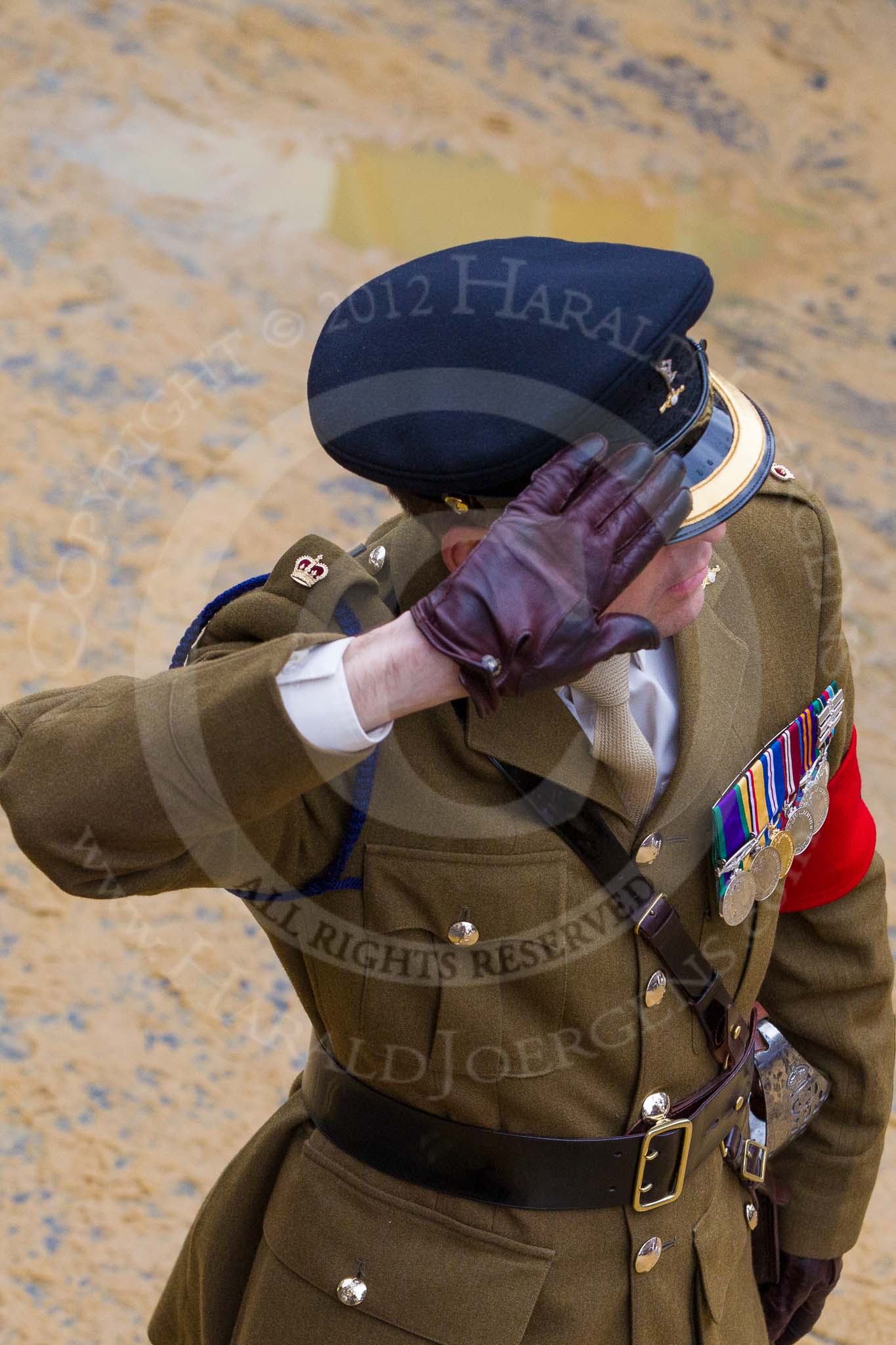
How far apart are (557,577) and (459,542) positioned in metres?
0.21

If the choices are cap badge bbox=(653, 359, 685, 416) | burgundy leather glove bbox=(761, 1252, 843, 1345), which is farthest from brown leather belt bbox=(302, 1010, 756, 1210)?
cap badge bbox=(653, 359, 685, 416)

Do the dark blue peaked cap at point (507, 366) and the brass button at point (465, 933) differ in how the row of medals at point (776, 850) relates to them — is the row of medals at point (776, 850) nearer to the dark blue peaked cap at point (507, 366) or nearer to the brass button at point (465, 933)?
the brass button at point (465, 933)

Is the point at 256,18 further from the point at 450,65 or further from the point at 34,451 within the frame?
the point at 34,451

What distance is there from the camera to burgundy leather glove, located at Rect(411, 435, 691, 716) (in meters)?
0.94

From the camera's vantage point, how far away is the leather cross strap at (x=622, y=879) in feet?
3.87

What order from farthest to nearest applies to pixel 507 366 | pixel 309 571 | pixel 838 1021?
pixel 838 1021
pixel 309 571
pixel 507 366

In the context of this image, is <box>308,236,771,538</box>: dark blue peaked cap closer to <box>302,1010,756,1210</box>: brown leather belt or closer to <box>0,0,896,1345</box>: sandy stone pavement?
<box>302,1010,756,1210</box>: brown leather belt

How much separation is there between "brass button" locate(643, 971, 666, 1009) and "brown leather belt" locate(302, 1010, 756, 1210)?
4.6 inches

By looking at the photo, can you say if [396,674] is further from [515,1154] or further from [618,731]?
[515,1154]

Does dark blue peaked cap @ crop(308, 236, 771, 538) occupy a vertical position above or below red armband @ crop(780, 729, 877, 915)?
above

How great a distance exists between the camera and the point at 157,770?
1.03 m

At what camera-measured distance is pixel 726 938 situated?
1.31m

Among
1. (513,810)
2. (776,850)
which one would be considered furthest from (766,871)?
(513,810)

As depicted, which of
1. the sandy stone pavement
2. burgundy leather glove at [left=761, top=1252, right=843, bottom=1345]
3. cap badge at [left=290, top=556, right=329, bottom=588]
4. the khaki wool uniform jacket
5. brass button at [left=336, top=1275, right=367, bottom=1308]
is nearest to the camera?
the khaki wool uniform jacket
